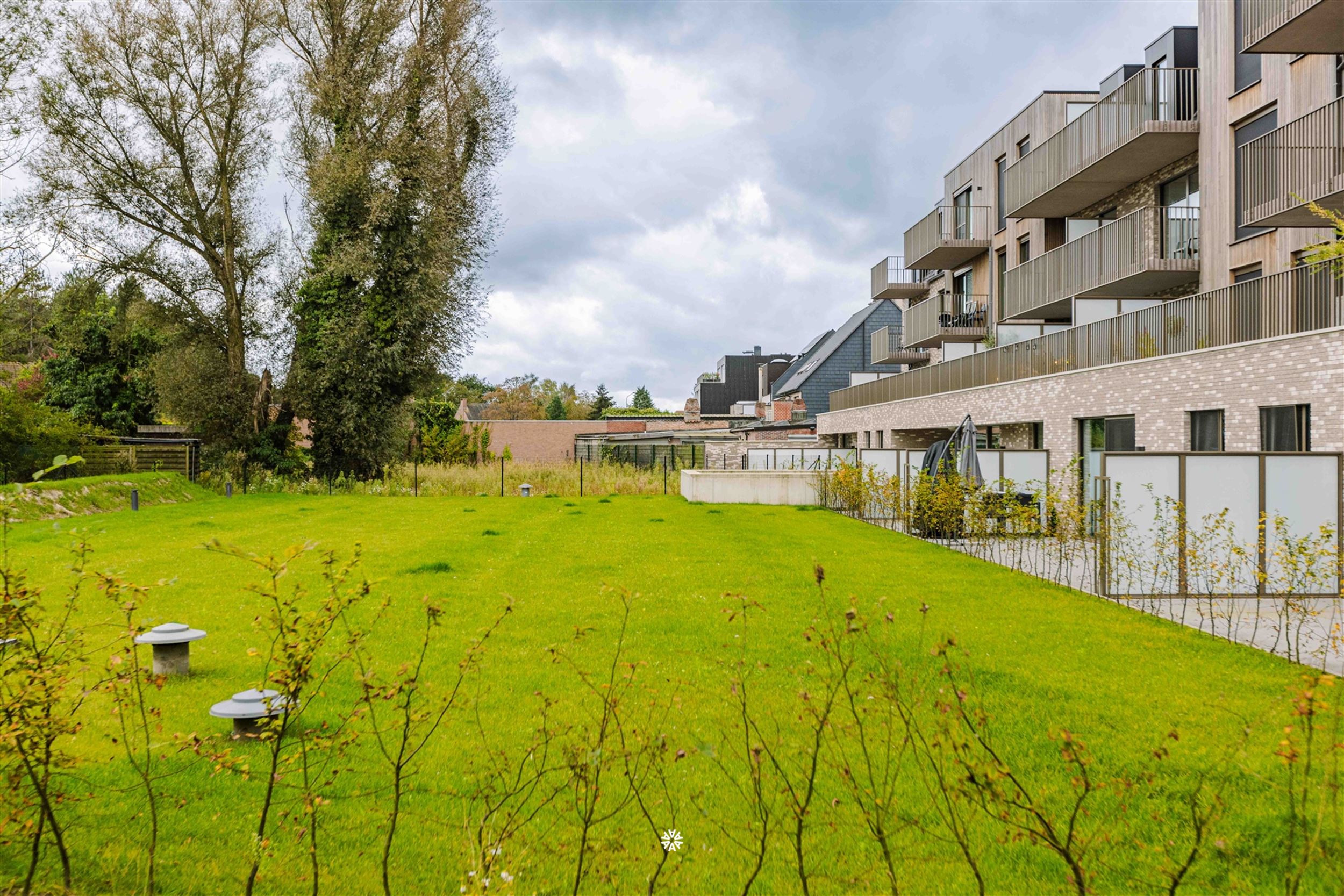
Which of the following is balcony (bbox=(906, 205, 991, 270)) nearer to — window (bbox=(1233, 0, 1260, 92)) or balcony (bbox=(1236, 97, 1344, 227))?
window (bbox=(1233, 0, 1260, 92))

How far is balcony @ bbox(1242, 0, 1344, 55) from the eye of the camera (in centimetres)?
1209

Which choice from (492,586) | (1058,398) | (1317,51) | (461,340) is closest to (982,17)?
(1317,51)

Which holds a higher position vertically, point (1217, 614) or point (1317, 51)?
point (1317, 51)

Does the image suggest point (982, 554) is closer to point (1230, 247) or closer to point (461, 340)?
point (1230, 247)

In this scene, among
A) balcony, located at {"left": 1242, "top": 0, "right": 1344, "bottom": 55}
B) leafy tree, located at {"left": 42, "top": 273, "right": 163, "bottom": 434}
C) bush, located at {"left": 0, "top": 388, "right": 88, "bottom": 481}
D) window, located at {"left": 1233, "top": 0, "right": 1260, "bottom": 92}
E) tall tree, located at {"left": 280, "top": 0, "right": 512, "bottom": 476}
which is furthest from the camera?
tall tree, located at {"left": 280, "top": 0, "right": 512, "bottom": 476}

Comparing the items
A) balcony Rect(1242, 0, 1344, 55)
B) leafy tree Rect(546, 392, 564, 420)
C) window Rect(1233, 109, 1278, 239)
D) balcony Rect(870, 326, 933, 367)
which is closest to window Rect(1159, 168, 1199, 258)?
window Rect(1233, 109, 1278, 239)

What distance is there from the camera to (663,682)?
18.5 feet

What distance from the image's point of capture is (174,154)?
84.5 ft

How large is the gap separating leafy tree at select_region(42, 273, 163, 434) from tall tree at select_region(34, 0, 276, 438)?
3.87 feet

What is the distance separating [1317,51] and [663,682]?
15.3 metres

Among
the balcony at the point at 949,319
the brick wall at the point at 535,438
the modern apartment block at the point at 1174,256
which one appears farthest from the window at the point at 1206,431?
the brick wall at the point at 535,438

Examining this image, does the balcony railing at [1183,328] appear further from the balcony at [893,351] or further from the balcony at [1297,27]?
the balcony at [893,351]

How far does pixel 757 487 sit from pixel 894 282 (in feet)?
48.6

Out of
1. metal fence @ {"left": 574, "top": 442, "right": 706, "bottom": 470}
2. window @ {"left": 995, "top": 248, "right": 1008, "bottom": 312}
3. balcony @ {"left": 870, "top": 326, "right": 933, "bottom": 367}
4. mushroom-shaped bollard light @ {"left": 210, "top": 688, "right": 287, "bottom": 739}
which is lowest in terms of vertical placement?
mushroom-shaped bollard light @ {"left": 210, "top": 688, "right": 287, "bottom": 739}
